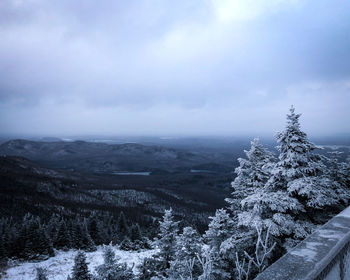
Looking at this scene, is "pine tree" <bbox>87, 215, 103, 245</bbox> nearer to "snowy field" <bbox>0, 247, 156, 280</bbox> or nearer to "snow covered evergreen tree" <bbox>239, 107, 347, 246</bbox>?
"snowy field" <bbox>0, 247, 156, 280</bbox>

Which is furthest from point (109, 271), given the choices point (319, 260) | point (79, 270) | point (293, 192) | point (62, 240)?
point (62, 240)

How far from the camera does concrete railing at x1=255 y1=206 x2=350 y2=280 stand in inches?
97.3

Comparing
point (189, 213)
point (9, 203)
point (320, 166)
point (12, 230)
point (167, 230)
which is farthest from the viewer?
point (189, 213)

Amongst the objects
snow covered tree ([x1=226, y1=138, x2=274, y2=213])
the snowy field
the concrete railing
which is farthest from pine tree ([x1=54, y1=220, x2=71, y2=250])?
the concrete railing

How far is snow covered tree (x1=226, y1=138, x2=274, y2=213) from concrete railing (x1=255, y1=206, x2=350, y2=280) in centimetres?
852

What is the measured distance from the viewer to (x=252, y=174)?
39.8 feet

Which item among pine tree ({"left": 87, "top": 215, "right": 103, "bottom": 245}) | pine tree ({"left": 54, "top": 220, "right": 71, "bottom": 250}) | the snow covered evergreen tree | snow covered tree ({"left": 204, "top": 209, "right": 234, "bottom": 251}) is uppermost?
the snow covered evergreen tree

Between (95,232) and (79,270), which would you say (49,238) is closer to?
(95,232)

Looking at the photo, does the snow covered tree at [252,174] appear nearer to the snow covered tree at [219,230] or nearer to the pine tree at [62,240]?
the snow covered tree at [219,230]

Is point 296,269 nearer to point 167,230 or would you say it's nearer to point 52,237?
point 167,230

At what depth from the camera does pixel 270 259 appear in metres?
8.56

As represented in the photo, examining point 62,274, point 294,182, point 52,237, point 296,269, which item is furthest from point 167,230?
point 52,237

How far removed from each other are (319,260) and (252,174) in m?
9.88

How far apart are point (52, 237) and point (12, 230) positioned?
5.20 m
